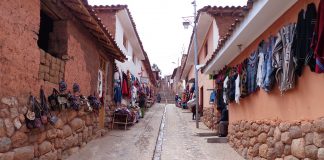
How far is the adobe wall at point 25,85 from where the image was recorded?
508 centimetres

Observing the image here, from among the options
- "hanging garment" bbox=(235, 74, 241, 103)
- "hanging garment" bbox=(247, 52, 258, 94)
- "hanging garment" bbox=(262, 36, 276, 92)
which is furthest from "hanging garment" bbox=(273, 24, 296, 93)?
"hanging garment" bbox=(235, 74, 241, 103)

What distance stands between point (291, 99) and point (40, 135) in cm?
436

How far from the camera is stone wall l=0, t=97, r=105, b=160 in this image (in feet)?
16.7

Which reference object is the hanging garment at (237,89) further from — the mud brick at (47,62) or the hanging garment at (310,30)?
the mud brick at (47,62)

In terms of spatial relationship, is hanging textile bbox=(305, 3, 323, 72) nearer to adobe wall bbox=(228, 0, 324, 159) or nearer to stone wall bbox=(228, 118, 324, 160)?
adobe wall bbox=(228, 0, 324, 159)

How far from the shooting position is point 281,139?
5.82 m

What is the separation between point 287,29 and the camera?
220 inches

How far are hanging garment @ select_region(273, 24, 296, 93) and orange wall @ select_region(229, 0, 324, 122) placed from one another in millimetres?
137

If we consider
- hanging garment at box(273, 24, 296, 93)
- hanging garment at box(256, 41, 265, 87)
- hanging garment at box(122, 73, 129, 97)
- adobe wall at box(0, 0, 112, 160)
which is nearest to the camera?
adobe wall at box(0, 0, 112, 160)

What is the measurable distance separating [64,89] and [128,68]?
460 inches

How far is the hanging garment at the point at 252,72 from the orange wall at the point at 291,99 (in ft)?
0.53

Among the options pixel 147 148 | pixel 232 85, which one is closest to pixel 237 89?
pixel 232 85

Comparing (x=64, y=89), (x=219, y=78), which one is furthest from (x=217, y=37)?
(x=64, y=89)

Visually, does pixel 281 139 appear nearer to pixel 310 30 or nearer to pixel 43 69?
pixel 310 30
